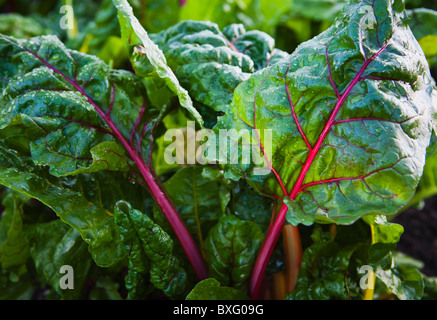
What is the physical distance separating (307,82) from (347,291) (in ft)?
1.51

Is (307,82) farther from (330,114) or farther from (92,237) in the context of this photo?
(92,237)

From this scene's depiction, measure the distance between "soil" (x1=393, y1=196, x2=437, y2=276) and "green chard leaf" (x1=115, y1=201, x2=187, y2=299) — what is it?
0.92m

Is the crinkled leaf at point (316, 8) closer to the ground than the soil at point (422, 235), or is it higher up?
higher up

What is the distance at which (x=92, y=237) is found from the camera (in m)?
0.81

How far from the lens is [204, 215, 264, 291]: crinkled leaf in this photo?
34.4 inches

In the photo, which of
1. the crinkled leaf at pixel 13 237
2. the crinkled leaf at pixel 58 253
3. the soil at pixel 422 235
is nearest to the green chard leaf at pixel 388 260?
the soil at pixel 422 235

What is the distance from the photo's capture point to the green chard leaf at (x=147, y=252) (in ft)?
2.50

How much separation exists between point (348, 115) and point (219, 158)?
9.5 inches

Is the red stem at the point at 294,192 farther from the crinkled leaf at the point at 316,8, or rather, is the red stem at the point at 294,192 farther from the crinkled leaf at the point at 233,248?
the crinkled leaf at the point at 316,8

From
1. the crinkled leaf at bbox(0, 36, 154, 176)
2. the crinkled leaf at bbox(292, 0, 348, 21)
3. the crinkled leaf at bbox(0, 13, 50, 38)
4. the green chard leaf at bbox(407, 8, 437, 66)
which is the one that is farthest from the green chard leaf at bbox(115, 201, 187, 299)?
the crinkled leaf at bbox(0, 13, 50, 38)

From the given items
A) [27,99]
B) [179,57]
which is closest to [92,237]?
[27,99]

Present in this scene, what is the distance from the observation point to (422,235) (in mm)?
1534
